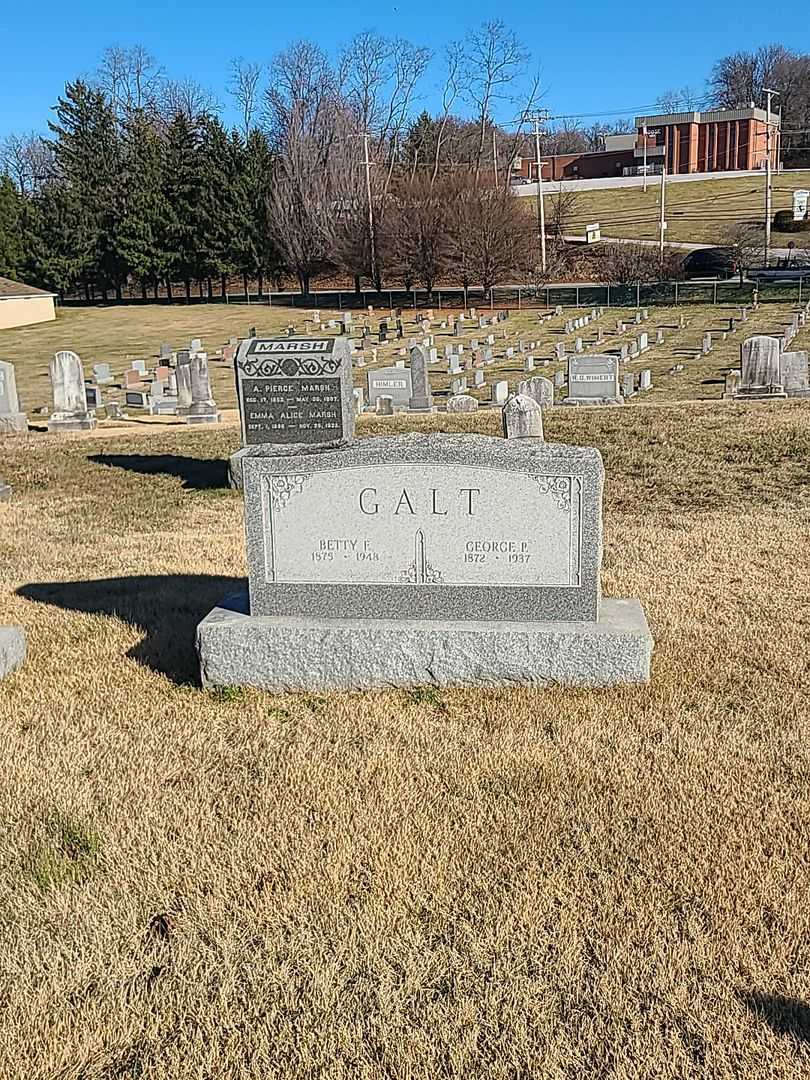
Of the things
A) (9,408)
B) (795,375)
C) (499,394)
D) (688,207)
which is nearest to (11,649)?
(9,408)

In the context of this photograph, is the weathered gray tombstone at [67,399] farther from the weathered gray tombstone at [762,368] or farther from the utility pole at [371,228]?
the utility pole at [371,228]

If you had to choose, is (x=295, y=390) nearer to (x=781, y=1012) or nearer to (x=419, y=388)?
(x=781, y=1012)

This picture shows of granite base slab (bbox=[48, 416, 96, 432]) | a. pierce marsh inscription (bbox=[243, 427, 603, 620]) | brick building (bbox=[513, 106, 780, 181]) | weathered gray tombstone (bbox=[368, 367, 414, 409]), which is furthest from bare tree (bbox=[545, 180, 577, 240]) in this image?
a. pierce marsh inscription (bbox=[243, 427, 603, 620])

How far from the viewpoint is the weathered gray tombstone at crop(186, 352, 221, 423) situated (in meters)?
19.6

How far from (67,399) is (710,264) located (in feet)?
157

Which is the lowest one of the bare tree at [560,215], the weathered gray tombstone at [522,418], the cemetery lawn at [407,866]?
the cemetery lawn at [407,866]

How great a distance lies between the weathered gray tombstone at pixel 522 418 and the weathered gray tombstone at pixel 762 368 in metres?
7.96

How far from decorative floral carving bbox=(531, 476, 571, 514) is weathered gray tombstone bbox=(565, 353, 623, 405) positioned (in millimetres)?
15294

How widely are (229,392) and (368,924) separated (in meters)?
25.0

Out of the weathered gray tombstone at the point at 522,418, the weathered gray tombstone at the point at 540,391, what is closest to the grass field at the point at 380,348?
the weathered gray tombstone at the point at 540,391

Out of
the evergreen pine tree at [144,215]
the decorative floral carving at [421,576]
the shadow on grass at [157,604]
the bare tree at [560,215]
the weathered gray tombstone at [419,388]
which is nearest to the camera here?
the decorative floral carving at [421,576]

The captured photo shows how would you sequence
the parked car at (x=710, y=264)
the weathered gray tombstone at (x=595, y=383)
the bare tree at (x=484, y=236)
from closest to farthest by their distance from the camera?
the weathered gray tombstone at (x=595, y=383) → the bare tree at (x=484, y=236) → the parked car at (x=710, y=264)

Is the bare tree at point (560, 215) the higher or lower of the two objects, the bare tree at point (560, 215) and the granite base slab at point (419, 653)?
the higher

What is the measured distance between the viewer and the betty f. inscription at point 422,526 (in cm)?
521
